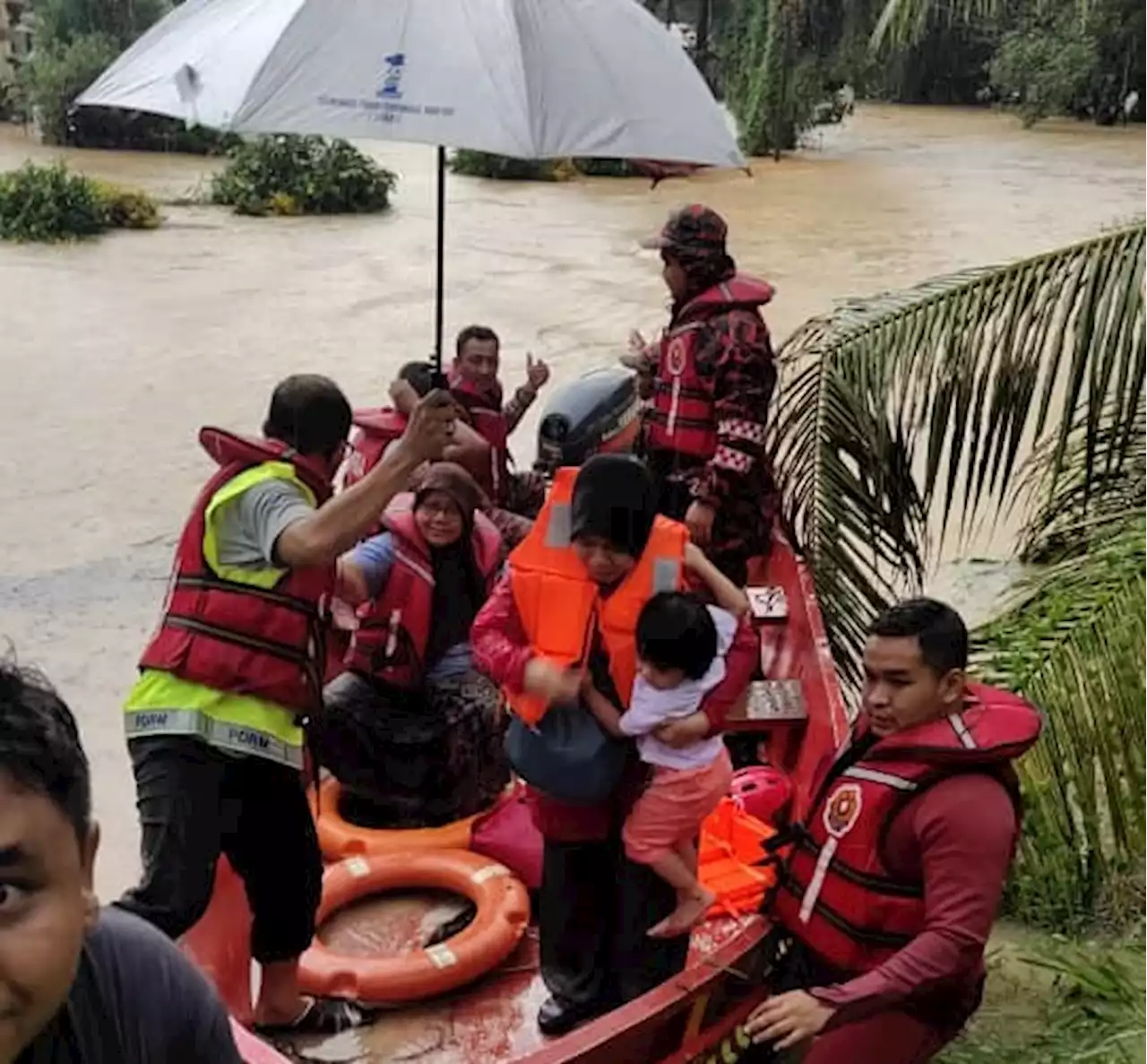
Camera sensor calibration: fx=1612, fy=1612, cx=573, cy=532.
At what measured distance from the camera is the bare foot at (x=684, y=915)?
3.25 metres

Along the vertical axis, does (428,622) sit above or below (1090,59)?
below

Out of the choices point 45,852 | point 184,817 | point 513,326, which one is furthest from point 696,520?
point 513,326

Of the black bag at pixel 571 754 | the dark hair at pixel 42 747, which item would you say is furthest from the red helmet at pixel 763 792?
the dark hair at pixel 42 747

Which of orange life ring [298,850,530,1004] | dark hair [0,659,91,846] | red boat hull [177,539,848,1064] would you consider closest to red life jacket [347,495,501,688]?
orange life ring [298,850,530,1004]

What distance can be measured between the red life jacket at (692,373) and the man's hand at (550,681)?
174 centimetres

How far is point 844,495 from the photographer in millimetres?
5062

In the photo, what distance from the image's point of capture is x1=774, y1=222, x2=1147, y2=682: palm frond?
426 cm

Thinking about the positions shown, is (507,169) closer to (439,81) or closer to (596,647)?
(439,81)

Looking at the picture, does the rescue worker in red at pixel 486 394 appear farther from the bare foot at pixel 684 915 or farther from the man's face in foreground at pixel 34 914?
the man's face in foreground at pixel 34 914

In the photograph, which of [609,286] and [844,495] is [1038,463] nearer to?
[844,495]

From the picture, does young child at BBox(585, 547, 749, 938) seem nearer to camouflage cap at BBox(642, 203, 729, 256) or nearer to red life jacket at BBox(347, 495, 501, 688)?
red life jacket at BBox(347, 495, 501, 688)

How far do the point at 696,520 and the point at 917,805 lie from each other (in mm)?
1961

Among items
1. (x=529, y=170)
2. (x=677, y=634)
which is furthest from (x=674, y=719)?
(x=529, y=170)

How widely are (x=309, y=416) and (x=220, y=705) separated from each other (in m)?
0.58
